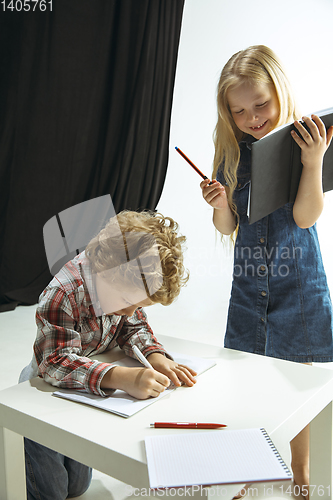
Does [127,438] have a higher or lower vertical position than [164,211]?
lower

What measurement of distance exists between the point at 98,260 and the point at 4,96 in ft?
8.84

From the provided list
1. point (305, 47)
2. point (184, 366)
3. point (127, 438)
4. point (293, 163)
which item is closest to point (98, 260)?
point (184, 366)

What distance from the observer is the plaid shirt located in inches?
32.2

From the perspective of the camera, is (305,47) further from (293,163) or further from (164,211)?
(293,163)

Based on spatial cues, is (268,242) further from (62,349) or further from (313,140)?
(62,349)

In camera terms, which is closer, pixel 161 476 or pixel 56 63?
pixel 161 476

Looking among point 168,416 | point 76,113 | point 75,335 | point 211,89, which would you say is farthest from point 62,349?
point 211,89

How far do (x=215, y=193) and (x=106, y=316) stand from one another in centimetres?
39

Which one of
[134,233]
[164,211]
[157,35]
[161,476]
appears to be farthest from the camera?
[164,211]

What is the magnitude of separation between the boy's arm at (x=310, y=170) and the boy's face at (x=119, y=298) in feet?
1.43

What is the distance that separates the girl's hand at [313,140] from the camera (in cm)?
96

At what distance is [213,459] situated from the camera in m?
0.60

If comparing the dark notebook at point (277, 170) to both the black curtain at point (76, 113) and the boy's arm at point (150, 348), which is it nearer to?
the boy's arm at point (150, 348)

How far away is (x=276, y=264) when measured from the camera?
1127 mm
